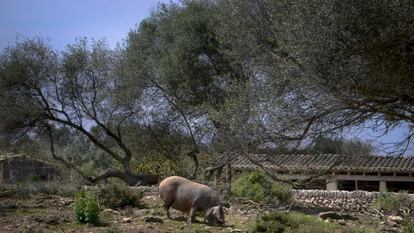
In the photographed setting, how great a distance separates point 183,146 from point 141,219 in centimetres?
1231

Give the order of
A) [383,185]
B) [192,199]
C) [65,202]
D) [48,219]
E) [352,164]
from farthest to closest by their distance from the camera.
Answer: [383,185] < [352,164] < [65,202] < [192,199] < [48,219]

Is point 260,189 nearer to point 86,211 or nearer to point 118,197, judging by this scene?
point 118,197

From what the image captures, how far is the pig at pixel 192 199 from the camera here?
11.8 m

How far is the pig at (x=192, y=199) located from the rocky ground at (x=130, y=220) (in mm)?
275

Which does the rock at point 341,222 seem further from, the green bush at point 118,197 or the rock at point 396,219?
the green bush at point 118,197

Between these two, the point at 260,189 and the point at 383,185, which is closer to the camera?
the point at 260,189

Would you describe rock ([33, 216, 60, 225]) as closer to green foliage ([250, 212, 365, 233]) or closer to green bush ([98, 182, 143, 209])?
green bush ([98, 182, 143, 209])

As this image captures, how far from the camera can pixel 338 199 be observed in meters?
17.0

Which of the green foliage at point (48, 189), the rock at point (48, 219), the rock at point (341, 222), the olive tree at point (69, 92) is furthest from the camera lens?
the olive tree at point (69, 92)

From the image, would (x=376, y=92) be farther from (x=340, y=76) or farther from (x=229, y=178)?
(x=229, y=178)

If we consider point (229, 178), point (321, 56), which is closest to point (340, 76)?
point (321, 56)

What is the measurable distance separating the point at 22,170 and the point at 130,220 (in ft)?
55.9

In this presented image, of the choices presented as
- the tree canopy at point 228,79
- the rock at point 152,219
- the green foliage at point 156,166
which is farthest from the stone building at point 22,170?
the rock at point 152,219

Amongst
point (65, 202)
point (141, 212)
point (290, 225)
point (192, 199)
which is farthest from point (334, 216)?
point (65, 202)
